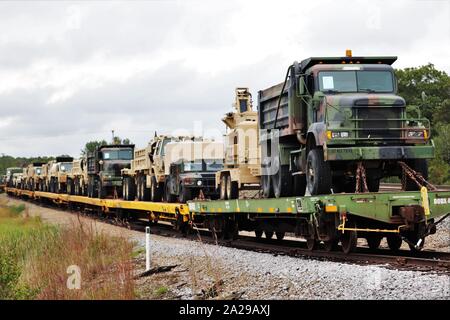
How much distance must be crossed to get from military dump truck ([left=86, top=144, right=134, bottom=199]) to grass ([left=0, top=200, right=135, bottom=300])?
37.5ft

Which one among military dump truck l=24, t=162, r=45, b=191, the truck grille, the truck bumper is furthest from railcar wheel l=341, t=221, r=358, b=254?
military dump truck l=24, t=162, r=45, b=191

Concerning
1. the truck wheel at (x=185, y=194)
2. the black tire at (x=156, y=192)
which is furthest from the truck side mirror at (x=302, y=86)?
the black tire at (x=156, y=192)

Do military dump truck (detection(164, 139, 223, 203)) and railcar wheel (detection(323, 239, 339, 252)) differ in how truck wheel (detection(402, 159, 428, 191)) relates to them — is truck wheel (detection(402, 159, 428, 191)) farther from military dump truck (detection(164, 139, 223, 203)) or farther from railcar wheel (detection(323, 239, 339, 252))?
military dump truck (detection(164, 139, 223, 203))

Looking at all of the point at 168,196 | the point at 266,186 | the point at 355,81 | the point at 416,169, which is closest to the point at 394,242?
the point at 416,169

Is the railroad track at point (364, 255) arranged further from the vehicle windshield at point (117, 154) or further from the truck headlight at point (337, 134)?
the vehicle windshield at point (117, 154)

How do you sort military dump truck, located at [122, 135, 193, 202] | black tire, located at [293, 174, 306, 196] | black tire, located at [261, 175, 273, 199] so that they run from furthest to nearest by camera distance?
military dump truck, located at [122, 135, 193, 202] < black tire, located at [261, 175, 273, 199] < black tire, located at [293, 174, 306, 196]

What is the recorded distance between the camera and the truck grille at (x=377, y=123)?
13712 mm

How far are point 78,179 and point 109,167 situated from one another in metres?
9.33

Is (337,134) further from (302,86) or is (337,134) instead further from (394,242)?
(394,242)

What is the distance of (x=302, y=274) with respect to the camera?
11.6m

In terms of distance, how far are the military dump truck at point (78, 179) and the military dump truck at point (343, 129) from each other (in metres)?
26.4

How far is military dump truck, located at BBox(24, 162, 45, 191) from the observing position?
207 ft

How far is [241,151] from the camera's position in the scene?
61.5 feet
